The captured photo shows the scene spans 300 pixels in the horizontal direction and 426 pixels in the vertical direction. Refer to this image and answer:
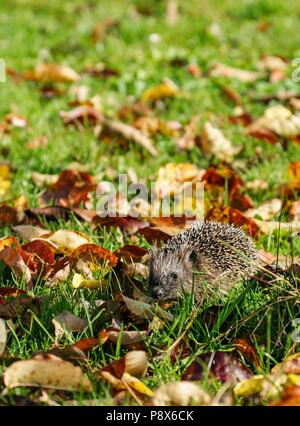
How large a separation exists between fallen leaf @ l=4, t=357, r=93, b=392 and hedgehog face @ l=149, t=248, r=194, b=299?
1.04 m

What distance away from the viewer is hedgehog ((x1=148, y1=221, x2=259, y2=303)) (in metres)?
4.14

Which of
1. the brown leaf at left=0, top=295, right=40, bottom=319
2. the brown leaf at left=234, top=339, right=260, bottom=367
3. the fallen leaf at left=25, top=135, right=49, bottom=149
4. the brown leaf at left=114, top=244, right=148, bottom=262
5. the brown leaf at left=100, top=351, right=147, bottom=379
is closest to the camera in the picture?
the brown leaf at left=100, top=351, right=147, bottom=379

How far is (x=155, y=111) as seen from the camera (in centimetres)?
728

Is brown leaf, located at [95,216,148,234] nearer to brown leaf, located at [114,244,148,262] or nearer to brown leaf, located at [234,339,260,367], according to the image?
brown leaf, located at [114,244,148,262]

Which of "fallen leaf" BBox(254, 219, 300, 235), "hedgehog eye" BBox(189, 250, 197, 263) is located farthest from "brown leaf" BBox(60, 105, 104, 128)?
"hedgehog eye" BBox(189, 250, 197, 263)

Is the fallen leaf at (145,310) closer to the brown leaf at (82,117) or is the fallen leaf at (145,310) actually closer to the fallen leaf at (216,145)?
the fallen leaf at (216,145)

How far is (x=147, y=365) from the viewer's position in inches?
121

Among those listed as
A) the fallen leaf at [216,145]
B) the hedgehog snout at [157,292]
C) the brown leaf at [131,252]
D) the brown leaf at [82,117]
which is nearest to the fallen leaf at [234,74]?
the brown leaf at [82,117]

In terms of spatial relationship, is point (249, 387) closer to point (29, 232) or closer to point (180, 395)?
point (180, 395)

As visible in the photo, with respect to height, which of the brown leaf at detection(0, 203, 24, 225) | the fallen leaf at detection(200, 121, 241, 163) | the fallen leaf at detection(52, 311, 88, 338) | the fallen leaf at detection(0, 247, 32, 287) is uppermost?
the fallen leaf at detection(200, 121, 241, 163)

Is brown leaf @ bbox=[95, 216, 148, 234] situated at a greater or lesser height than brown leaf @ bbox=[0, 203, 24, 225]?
lesser

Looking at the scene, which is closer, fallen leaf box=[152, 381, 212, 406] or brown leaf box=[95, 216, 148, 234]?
fallen leaf box=[152, 381, 212, 406]

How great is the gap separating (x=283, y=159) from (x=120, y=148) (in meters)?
1.34

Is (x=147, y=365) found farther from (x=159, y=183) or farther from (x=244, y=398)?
(x=159, y=183)
